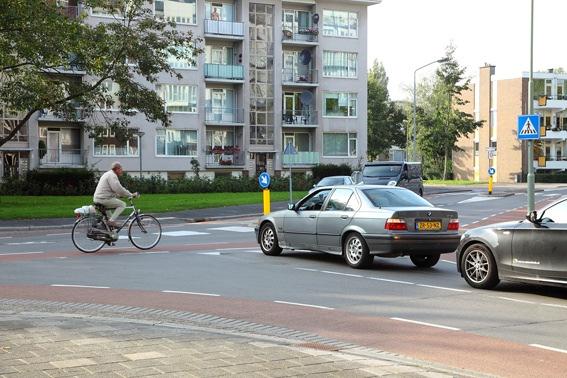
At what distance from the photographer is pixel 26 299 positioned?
31.2 ft

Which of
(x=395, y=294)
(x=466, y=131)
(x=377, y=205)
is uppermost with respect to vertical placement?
(x=466, y=131)

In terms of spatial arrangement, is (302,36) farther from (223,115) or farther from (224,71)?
(223,115)

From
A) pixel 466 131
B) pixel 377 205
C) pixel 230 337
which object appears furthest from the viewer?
pixel 466 131

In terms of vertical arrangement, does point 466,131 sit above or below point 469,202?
above

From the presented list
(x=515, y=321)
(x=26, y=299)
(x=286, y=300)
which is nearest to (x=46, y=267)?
(x=26, y=299)

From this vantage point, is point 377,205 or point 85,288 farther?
point 377,205

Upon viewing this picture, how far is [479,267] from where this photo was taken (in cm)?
1080

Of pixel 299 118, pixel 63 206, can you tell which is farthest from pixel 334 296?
pixel 299 118

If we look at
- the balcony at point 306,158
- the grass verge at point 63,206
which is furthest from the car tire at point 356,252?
the balcony at point 306,158

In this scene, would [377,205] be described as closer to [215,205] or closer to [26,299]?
[26,299]

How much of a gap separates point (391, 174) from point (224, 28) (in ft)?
88.2

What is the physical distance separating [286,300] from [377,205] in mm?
3962

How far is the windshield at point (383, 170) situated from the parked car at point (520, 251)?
847 inches

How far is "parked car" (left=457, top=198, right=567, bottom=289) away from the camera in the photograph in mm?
9680
